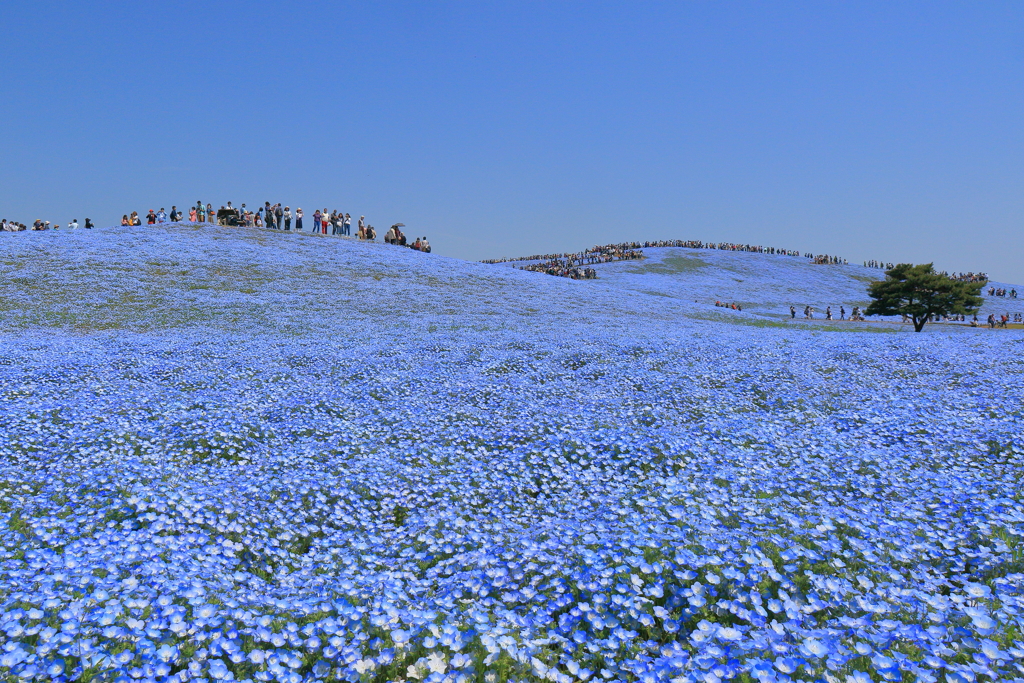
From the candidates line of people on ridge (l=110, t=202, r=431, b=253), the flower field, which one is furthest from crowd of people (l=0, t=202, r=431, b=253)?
the flower field

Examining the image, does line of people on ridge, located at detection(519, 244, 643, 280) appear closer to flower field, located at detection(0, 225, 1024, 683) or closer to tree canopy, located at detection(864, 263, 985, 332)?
tree canopy, located at detection(864, 263, 985, 332)

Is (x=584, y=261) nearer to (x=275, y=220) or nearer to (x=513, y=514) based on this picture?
(x=275, y=220)

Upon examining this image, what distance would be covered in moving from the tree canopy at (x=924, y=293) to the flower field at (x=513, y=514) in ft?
98.1

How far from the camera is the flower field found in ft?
14.7

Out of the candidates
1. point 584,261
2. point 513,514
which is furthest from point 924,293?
point 584,261

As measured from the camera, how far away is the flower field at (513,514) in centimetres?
448

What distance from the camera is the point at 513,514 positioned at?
25.1ft

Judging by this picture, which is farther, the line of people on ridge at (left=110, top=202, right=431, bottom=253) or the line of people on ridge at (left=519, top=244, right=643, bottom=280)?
the line of people on ridge at (left=519, top=244, right=643, bottom=280)

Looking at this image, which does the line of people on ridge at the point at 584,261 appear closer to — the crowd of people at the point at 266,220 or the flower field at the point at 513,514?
the crowd of people at the point at 266,220

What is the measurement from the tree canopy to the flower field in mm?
29915

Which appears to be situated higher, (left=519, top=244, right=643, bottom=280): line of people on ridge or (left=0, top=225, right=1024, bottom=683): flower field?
(left=519, top=244, right=643, bottom=280): line of people on ridge

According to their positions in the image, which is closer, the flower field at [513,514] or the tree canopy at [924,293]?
the flower field at [513,514]

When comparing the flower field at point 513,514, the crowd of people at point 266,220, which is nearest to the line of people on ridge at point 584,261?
the crowd of people at point 266,220

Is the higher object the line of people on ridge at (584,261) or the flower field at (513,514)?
the line of people on ridge at (584,261)
